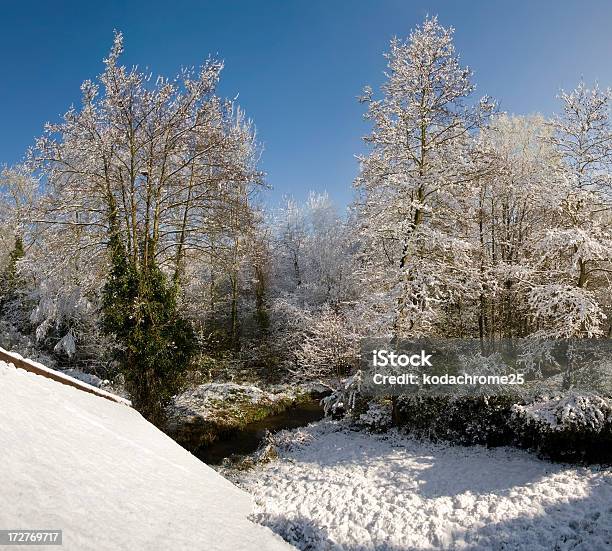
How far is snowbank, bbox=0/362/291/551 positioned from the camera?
3115 mm

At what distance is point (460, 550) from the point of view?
5.91 m

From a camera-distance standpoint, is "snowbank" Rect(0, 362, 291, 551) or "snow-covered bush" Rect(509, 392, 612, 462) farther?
"snow-covered bush" Rect(509, 392, 612, 462)

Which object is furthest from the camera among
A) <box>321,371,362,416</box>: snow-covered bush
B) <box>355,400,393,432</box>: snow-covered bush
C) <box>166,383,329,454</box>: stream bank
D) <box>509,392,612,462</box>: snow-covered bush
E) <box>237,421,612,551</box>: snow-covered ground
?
<box>166,383,329,454</box>: stream bank

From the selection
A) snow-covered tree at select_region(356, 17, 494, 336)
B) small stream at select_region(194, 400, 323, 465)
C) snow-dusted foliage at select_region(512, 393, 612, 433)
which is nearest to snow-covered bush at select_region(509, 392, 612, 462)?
snow-dusted foliage at select_region(512, 393, 612, 433)

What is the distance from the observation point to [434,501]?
7020 millimetres

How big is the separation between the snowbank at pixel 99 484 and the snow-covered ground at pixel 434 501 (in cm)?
149

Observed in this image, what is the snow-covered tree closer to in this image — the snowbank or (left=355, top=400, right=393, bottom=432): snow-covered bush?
(left=355, top=400, right=393, bottom=432): snow-covered bush

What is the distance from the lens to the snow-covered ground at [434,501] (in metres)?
6.06

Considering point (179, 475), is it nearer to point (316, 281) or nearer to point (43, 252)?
point (43, 252)

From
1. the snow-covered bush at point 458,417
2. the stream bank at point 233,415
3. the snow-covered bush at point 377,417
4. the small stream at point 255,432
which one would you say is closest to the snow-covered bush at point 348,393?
the snow-covered bush at point 377,417

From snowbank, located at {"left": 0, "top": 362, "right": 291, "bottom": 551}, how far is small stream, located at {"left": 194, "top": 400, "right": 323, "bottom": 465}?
5.11m

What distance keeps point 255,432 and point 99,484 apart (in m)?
9.69

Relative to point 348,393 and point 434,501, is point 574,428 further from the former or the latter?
point 348,393

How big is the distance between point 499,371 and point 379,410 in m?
3.68
